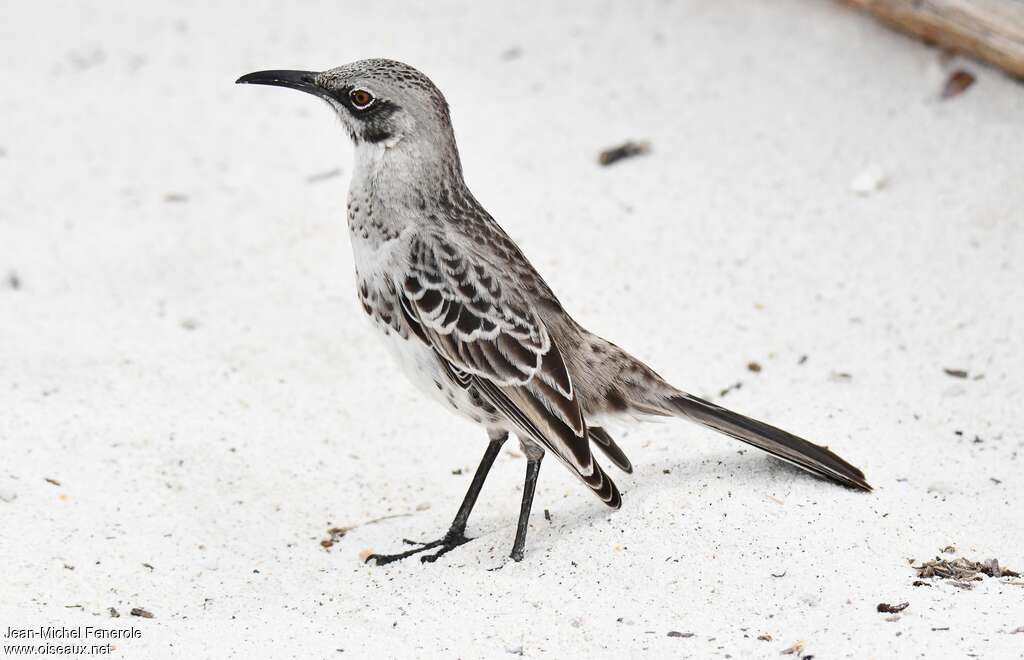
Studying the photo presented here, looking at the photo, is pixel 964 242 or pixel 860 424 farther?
pixel 964 242

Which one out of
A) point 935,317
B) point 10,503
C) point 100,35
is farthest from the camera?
point 100,35

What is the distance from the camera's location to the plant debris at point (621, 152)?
795 cm

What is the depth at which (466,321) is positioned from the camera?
4.91m

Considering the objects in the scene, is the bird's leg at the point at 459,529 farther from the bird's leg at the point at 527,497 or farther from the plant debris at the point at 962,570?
the plant debris at the point at 962,570

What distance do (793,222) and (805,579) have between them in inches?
132

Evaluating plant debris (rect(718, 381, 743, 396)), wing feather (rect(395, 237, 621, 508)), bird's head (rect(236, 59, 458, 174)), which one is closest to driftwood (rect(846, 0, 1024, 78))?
plant debris (rect(718, 381, 743, 396))

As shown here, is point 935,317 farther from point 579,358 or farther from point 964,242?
point 579,358

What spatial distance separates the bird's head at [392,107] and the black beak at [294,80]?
52mm

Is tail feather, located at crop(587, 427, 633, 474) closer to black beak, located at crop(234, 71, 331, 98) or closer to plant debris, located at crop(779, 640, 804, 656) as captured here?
plant debris, located at crop(779, 640, 804, 656)

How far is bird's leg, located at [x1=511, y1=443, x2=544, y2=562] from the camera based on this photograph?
16.0 ft

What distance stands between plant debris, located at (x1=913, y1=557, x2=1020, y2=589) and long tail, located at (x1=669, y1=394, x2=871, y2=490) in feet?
1.67

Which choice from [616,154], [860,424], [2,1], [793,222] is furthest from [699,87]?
[2,1]

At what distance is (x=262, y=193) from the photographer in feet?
26.0

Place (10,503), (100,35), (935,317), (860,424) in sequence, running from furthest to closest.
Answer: (100,35)
(935,317)
(860,424)
(10,503)
